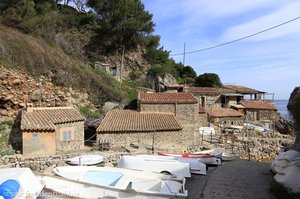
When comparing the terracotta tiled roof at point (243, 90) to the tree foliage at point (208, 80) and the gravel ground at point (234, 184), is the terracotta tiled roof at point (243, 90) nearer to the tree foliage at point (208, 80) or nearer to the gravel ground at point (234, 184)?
the tree foliage at point (208, 80)

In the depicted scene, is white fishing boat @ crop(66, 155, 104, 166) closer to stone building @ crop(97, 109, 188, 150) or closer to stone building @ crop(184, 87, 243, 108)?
stone building @ crop(97, 109, 188, 150)

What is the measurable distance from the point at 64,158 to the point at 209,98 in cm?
2794

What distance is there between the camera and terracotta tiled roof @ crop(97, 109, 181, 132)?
24578 mm

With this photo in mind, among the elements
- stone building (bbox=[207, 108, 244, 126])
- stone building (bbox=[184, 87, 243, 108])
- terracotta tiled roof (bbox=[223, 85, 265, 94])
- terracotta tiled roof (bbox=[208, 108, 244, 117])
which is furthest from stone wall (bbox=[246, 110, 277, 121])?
terracotta tiled roof (bbox=[223, 85, 265, 94])

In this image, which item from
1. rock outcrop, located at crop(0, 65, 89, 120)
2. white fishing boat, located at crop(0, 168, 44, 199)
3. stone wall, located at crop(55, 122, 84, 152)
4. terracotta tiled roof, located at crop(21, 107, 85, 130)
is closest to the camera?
white fishing boat, located at crop(0, 168, 44, 199)

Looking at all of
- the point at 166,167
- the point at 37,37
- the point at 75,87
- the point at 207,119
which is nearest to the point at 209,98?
the point at 207,119

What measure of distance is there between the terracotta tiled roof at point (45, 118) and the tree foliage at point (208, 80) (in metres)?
32.0

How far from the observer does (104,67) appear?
134ft

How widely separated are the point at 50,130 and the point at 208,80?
35.9 meters

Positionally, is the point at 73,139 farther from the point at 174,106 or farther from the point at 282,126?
the point at 282,126

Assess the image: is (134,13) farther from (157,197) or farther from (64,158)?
(157,197)

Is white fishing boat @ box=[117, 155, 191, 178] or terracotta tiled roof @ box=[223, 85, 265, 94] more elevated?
terracotta tiled roof @ box=[223, 85, 265, 94]

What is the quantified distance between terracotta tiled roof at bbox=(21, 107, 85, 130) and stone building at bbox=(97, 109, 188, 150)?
233cm

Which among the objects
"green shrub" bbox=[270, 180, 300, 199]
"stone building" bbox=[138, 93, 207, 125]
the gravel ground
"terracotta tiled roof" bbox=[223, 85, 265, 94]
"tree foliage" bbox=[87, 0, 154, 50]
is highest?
"tree foliage" bbox=[87, 0, 154, 50]
